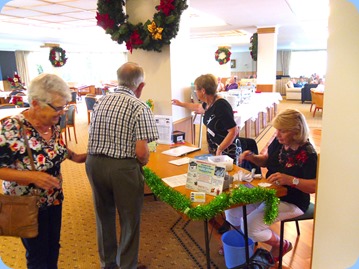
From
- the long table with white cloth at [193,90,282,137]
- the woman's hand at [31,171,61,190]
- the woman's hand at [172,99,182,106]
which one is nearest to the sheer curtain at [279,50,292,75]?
the long table with white cloth at [193,90,282,137]

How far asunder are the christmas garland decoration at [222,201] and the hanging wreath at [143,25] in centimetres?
164

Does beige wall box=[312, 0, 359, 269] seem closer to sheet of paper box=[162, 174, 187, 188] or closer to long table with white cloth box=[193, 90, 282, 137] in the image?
sheet of paper box=[162, 174, 187, 188]

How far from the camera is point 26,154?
4.90 ft

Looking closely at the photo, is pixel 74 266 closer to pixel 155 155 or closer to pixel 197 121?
pixel 155 155

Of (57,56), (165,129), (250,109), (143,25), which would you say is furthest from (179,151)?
(57,56)

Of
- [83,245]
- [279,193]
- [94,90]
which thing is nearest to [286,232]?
[279,193]

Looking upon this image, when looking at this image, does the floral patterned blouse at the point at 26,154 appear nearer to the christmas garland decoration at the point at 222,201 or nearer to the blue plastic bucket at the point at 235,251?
the christmas garland decoration at the point at 222,201

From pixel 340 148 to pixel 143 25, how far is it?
2.39m

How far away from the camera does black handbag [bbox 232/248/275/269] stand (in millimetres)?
2111

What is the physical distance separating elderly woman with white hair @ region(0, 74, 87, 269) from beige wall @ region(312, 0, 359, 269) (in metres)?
1.26

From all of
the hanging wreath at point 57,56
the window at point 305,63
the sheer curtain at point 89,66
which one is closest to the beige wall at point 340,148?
the hanging wreath at point 57,56

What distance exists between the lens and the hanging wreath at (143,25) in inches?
113

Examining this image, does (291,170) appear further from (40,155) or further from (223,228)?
(40,155)

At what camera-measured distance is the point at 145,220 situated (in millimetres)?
3113
